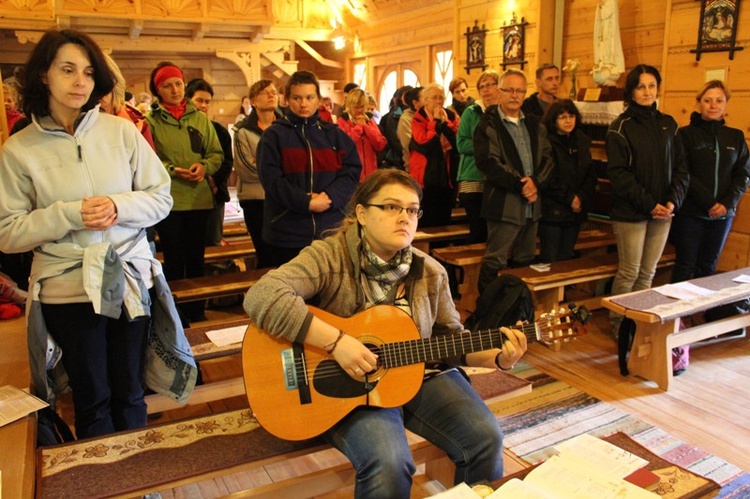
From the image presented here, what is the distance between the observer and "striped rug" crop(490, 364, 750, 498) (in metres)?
2.37

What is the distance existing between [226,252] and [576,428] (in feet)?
8.10

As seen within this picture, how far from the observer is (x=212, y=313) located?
171 inches

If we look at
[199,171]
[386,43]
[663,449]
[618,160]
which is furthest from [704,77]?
[386,43]

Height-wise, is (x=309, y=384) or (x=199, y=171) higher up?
(x=199, y=171)

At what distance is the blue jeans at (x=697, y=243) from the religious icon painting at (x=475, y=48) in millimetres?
3334

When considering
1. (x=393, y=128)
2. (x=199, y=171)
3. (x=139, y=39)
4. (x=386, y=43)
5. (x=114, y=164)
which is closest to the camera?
(x=114, y=164)

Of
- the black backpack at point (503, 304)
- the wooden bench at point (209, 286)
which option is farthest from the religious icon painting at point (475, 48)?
the wooden bench at point (209, 286)

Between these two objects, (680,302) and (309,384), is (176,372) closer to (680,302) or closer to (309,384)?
(309,384)

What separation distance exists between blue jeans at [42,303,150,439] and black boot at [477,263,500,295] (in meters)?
2.33

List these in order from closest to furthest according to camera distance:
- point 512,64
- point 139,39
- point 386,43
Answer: point 512,64 → point 139,39 → point 386,43

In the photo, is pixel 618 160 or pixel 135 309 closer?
pixel 135 309

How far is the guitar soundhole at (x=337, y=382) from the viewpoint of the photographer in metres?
1.73

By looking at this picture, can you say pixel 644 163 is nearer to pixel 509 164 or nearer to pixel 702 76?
pixel 509 164

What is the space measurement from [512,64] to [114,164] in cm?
494
